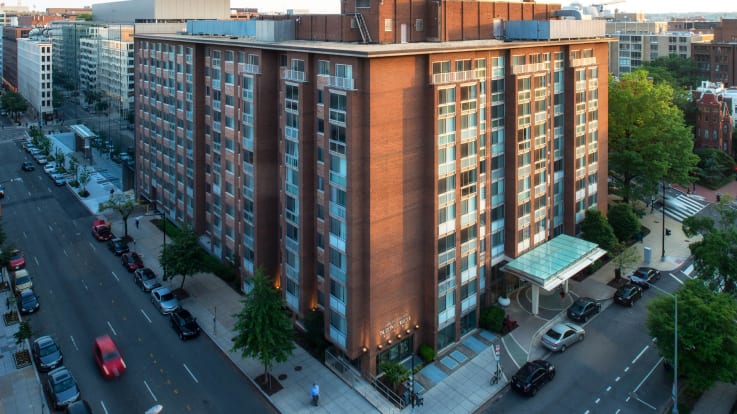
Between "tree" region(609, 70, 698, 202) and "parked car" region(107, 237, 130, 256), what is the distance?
196ft

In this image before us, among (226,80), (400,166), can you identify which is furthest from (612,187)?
(226,80)

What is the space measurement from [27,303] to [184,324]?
15948 millimetres

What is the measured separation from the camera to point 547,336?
45531 mm

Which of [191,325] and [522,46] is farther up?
[522,46]

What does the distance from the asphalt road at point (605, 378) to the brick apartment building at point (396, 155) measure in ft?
27.2

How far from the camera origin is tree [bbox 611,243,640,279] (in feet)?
182

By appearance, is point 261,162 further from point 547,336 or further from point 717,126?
point 717,126

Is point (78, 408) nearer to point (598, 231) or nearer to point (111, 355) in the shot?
point (111, 355)

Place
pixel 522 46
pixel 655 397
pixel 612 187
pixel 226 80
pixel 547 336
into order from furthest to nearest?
pixel 612 187, pixel 226 80, pixel 522 46, pixel 547 336, pixel 655 397

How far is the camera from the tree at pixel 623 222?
2463 inches

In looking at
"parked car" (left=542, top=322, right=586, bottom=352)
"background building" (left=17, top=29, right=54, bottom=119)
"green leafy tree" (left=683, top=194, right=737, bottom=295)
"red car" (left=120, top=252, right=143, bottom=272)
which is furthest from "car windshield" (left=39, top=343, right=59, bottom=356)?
"background building" (left=17, top=29, right=54, bottom=119)

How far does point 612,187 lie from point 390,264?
47450 millimetres

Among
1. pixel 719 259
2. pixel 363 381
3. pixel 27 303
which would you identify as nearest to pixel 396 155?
pixel 363 381

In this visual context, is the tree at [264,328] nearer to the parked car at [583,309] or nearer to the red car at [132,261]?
the parked car at [583,309]
